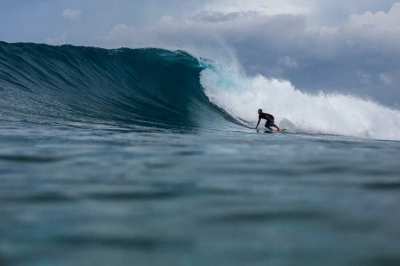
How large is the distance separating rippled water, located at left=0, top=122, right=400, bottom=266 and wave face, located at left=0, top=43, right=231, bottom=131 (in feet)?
22.7

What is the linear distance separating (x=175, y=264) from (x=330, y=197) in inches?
77.2

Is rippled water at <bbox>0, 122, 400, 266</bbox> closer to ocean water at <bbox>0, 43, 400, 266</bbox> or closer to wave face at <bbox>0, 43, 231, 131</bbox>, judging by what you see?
ocean water at <bbox>0, 43, 400, 266</bbox>

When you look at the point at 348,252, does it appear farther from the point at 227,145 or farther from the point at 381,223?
the point at 227,145

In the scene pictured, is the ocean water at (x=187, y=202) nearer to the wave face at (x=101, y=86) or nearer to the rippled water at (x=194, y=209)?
the rippled water at (x=194, y=209)

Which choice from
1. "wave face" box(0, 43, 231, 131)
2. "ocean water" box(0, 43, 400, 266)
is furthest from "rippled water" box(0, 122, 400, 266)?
"wave face" box(0, 43, 231, 131)

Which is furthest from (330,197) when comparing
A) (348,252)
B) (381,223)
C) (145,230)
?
(145,230)

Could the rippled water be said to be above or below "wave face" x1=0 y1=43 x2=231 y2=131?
below

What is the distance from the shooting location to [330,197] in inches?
166

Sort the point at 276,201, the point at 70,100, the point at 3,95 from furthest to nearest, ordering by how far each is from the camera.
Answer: the point at 70,100
the point at 3,95
the point at 276,201

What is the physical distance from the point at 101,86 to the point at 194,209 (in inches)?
695

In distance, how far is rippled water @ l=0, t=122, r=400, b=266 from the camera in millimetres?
2898

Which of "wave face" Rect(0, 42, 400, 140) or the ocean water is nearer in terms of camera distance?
the ocean water

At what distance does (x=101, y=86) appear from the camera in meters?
20.8

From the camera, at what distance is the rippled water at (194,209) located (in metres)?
2.90
